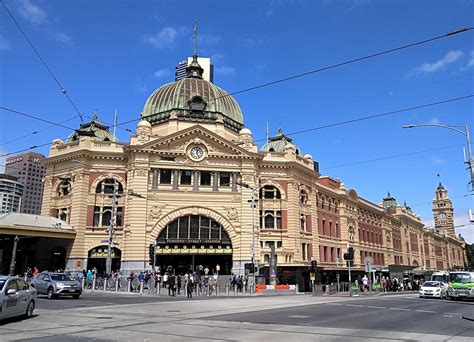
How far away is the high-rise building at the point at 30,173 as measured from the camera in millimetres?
39938

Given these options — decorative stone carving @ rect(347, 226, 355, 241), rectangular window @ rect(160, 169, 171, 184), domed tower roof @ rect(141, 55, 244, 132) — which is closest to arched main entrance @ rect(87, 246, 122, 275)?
rectangular window @ rect(160, 169, 171, 184)

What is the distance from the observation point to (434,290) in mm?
34094

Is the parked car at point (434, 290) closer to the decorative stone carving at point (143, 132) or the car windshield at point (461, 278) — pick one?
the car windshield at point (461, 278)

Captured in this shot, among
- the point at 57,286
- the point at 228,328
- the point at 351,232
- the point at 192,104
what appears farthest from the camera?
the point at 351,232

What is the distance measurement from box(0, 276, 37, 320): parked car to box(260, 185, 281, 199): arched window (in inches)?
1565

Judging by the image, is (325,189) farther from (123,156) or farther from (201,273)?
(123,156)

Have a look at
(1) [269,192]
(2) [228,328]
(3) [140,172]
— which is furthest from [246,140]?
(2) [228,328]

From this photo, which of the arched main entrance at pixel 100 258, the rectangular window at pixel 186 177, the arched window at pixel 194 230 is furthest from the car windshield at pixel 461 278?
the arched main entrance at pixel 100 258

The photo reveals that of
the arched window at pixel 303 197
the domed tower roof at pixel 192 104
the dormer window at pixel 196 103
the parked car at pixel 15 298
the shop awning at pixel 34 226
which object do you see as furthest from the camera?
the arched window at pixel 303 197

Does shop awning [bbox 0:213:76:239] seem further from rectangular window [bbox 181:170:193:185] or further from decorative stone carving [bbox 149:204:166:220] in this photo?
rectangular window [bbox 181:170:193:185]

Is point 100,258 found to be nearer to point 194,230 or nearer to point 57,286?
point 194,230

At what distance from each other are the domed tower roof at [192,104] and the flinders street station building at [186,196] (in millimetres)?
172

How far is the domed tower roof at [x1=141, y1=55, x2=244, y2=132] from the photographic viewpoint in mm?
57178

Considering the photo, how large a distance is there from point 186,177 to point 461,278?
99.2ft
